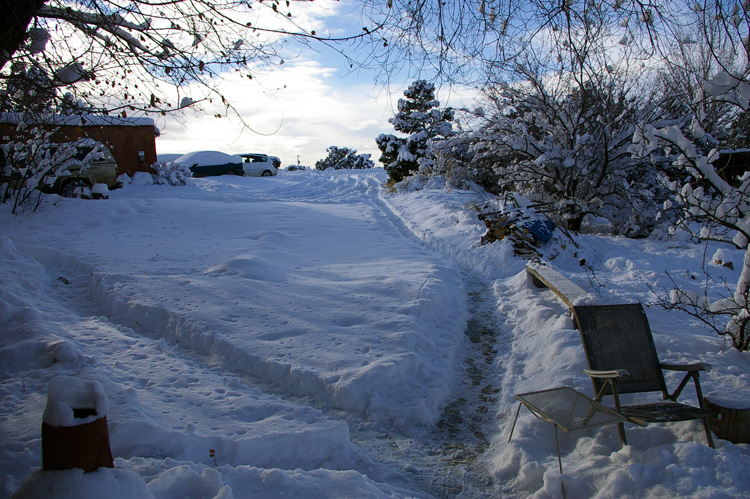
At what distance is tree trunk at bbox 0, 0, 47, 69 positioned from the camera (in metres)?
2.70

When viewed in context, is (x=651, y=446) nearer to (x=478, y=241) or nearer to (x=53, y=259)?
(x=478, y=241)

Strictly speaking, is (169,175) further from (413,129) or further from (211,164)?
(413,129)

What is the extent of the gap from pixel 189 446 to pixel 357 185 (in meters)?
21.4

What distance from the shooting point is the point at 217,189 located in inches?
785

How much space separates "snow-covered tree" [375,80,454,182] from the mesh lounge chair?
728 inches

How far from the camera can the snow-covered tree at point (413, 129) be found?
22406mm

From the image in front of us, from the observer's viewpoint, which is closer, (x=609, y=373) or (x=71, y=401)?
(x=71, y=401)

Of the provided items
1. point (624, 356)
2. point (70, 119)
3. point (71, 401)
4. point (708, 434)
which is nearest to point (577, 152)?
point (624, 356)

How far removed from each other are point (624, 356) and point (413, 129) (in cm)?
2049

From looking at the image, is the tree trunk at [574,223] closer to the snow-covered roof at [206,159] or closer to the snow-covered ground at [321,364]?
the snow-covered ground at [321,364]

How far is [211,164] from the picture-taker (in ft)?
90.2

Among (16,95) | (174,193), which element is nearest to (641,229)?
(16,95)

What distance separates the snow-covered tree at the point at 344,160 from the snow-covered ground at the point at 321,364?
40801mm

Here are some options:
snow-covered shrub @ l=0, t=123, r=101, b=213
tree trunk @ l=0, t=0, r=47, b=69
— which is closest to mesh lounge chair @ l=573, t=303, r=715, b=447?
tree trunk @ l=0, t=0, r=47, b=69
